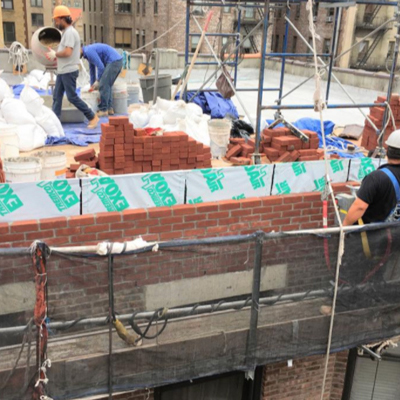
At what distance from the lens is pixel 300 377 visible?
20.5 ft

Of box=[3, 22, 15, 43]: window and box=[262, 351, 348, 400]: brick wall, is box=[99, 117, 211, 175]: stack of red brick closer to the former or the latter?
box=[262, 351, 348, 400]: brick wall

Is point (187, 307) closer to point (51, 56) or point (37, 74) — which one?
point (51, 56)

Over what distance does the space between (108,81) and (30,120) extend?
7.04ft

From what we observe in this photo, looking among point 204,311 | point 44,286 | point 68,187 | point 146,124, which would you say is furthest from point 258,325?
point 146,124

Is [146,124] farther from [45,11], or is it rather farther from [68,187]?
[45,11]

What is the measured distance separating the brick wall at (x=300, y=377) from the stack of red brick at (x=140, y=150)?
284cm

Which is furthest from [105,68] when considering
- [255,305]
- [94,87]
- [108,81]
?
[255,305]

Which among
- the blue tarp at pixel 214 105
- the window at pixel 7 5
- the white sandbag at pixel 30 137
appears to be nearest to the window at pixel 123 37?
the window at pixel 7 5

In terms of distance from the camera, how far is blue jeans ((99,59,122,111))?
9.20 metres

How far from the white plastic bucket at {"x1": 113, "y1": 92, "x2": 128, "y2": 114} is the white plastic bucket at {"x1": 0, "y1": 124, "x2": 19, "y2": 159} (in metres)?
3.25

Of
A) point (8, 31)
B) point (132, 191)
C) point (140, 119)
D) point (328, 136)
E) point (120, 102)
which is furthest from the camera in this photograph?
point (8, 31)

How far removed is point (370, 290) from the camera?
14.8 feet

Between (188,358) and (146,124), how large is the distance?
5.15m

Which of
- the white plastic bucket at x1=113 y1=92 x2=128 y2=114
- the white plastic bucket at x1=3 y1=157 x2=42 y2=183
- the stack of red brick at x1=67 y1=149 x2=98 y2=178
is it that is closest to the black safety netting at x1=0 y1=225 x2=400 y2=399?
the white plastic bucket at x1=3 y1=157 x2=42 y2=183
